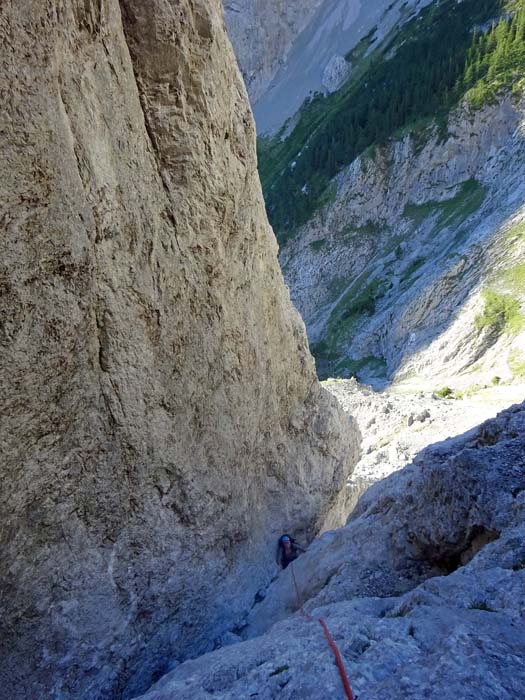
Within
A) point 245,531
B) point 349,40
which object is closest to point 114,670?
point 245,531

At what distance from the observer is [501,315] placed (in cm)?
3231

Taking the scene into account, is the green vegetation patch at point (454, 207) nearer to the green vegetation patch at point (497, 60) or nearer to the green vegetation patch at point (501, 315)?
the green vegetation patch at point (497, 60)

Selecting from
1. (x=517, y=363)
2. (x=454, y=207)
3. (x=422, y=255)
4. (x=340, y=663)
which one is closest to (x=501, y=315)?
(x=517, y=363)

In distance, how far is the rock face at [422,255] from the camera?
34.9 metres

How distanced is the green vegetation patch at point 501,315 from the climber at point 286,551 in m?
24.7

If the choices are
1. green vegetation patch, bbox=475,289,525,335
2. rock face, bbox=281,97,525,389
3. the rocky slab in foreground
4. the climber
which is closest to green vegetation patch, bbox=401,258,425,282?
rock face, bbox=281,97,525,389

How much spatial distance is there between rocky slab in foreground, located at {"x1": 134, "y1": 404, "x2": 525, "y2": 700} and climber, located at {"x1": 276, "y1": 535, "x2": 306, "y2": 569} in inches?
71.0

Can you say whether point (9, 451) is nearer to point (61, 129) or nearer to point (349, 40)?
point (61, 129)

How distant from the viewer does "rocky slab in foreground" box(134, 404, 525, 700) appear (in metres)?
4.61

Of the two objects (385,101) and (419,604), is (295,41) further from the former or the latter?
(419,604)

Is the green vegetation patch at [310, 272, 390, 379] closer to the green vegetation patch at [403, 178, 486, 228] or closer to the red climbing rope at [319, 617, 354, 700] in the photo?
the green vegetation patch at [403, 178, 486, 228]

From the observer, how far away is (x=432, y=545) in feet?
25.8

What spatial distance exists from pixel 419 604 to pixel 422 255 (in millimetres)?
46358

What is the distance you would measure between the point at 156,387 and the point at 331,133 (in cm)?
7760
